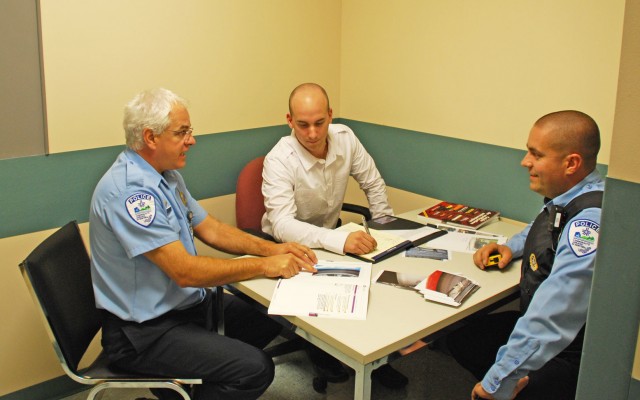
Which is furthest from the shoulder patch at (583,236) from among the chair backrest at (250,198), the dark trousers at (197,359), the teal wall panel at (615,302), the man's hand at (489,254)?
the chair backrest at (250,198)

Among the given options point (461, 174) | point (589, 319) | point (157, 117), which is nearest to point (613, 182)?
point (589, 319)

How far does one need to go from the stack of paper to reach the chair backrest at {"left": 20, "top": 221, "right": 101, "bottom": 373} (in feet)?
3.78

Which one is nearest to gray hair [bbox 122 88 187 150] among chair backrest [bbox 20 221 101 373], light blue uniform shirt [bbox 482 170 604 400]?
chair backrest [bbox 20 221 101 373]

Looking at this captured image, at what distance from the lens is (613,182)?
1.05 meters

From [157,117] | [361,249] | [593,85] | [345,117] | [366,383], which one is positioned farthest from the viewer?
[345,117]

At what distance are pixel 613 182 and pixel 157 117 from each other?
58.7 inches

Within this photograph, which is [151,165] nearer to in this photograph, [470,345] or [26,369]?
[26,369]

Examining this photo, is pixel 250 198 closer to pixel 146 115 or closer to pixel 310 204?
A: pixel 310 204

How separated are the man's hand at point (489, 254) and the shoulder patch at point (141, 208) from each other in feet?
3.93

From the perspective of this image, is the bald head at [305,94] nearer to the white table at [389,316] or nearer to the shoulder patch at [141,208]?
the white table at [389,316]

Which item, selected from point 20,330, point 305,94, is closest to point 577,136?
point 305,94

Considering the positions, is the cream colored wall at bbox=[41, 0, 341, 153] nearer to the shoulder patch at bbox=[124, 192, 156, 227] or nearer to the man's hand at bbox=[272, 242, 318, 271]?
the shoulder patch at bbox=[124, 192, 156, 227]

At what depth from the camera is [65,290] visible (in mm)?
2012

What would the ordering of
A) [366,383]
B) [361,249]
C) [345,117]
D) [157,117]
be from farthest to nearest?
[345,117] < [361,249] < [157,117] < [366,383]
